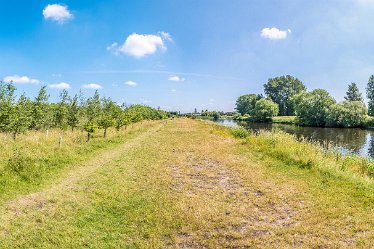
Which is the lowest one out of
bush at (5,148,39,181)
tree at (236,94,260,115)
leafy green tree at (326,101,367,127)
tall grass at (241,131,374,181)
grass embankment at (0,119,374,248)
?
grass embankment at (0,119,374,248)

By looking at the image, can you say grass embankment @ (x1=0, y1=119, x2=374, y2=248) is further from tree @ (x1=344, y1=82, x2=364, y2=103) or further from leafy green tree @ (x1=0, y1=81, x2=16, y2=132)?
tree @ (x1=344, y1=82, x2=364, y2=103)

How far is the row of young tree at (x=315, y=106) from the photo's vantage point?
72312 millimetres

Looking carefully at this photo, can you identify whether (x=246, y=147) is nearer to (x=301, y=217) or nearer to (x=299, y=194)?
(x=299, y=194)

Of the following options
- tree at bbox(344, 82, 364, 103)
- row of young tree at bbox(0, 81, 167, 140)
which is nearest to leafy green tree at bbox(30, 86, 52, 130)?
row of young tree at bbox(0, 81, 167, 140)

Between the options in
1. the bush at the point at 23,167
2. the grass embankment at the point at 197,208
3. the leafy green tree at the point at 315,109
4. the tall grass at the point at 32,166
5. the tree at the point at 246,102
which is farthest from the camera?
the tree at the point at 246,102

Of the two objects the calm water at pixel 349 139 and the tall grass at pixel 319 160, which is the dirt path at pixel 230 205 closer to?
the tall grass at pixel 319 160

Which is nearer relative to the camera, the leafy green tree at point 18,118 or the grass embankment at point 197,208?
the grass embankment at point 197,208

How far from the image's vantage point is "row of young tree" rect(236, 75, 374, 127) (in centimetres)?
7231

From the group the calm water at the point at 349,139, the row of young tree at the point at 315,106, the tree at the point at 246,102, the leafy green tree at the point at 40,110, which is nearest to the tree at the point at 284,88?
the row of young tree at the point at 315,106

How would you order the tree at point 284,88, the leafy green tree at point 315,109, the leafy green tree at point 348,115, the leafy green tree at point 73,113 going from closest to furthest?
the leafy green tree at point 73,113, the leafy green tree at point 348,115, the leafy green tree at point 315,109, the tree at point 284,88

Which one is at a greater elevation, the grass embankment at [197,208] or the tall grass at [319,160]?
the tall grass at [319,160]

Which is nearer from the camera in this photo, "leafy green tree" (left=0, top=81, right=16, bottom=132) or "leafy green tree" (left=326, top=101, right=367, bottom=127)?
"leafy green tree" (left=0, top=81, right=16, bottom=132)

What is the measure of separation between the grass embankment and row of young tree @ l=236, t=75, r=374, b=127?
65.8 m

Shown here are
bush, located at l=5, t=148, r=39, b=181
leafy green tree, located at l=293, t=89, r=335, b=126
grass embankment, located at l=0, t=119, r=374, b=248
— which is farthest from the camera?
leafy green tree, located at l=293, t=89, r=335, b=126
